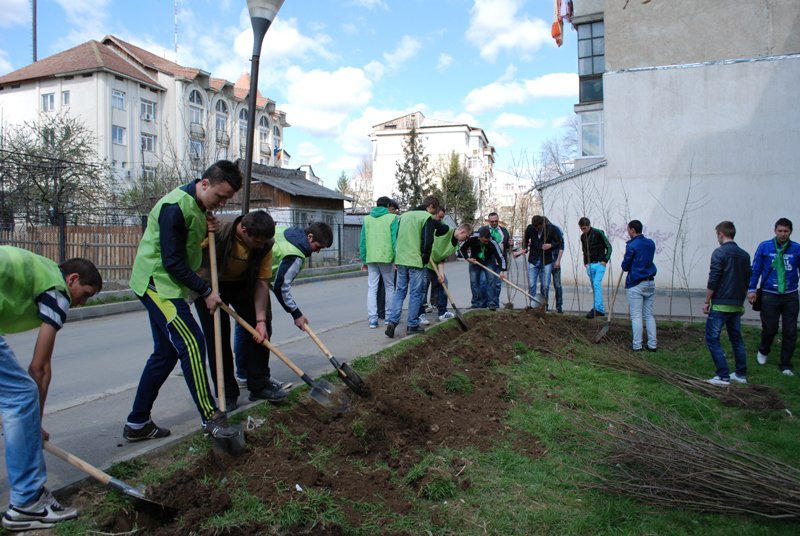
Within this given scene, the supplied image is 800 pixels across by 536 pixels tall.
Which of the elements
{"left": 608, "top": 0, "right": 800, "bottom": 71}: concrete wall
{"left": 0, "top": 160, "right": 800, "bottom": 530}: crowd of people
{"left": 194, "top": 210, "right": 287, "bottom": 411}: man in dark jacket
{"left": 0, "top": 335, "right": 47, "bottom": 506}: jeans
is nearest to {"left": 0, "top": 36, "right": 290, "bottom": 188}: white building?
{"left": 608, "top": 0, "right": 800, "bottom": 71}: concrete wall

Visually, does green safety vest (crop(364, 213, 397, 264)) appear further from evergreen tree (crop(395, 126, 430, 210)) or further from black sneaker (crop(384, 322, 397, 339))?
evergreen tree (crop(395, 126, 430, 210))

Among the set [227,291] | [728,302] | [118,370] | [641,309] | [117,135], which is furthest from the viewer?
[117,135]

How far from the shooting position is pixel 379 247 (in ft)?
30.1

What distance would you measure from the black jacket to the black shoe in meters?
4.76

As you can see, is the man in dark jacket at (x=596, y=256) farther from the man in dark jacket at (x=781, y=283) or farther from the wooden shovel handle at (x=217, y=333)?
the wooden shovel handle at (x=217, y=333)

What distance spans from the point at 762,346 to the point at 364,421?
5.84 meters

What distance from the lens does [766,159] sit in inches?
633

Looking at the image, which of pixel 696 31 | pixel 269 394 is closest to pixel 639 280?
pixel 269 394

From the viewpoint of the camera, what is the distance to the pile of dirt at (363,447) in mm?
3211

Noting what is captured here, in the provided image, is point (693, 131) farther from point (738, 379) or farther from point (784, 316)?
point (738, 379)

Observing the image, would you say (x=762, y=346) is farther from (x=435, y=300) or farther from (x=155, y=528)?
(x=155, y=528)

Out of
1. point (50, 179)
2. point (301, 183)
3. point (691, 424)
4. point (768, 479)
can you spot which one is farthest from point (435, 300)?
point (301, 183)

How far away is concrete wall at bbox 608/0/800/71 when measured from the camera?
662 inches

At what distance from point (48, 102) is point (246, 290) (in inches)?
1833
